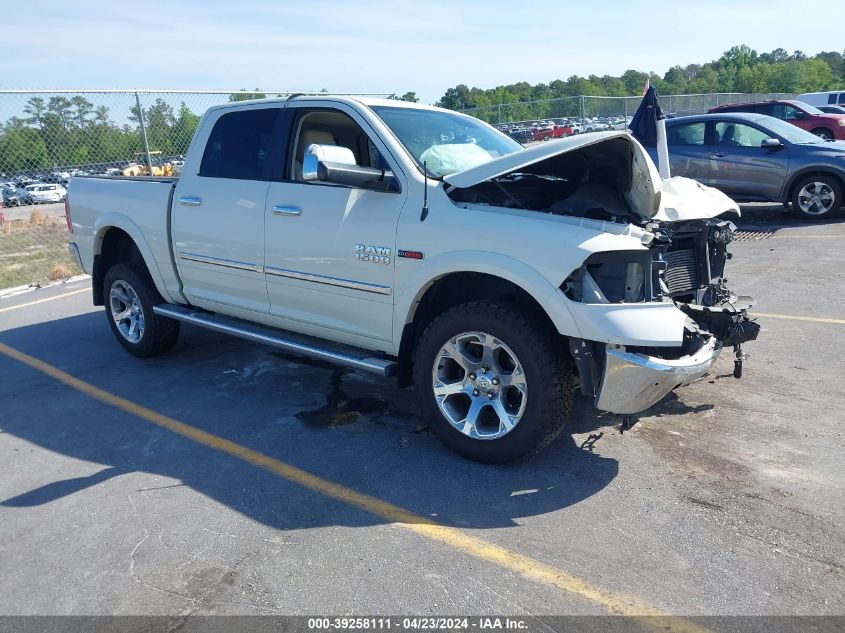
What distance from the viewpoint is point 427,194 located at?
13.4 feet

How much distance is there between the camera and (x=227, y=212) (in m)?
5.08

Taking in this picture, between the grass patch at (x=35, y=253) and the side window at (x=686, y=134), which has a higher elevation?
the side window at (x=686, y=134)

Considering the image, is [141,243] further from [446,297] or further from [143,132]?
[143,132]

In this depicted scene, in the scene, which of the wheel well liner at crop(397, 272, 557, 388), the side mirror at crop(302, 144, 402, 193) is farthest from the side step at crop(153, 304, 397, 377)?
the side mirror at crop(302, 144, 402, 193)

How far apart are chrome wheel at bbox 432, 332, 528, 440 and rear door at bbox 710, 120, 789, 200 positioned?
9.37 metres

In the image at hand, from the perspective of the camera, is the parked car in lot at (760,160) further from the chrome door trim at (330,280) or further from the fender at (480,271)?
the fender at (480,271)

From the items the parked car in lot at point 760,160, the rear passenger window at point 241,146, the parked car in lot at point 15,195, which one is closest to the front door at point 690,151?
the parked car in lot at point 760,160

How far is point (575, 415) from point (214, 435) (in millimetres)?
2407

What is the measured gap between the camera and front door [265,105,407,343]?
168 inches

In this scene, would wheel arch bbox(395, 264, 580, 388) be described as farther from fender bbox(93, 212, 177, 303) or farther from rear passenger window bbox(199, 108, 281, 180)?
fender bbox(93, 212, 177, 303)

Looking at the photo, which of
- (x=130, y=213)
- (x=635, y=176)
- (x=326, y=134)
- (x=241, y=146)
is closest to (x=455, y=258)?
(x=635, y=176)

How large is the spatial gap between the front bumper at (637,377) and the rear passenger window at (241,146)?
9.28ft

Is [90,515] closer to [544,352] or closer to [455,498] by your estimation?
[455,498]

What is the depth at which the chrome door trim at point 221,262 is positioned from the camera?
16.4 ft
